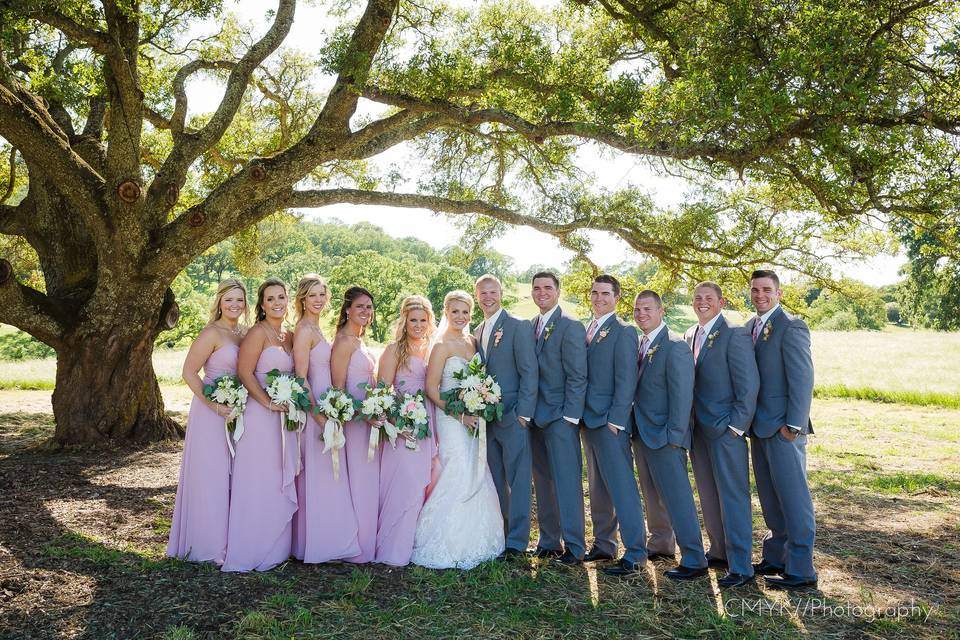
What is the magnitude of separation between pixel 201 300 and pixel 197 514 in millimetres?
53599

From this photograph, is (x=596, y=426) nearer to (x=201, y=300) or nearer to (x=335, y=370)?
(x=335, y=370)

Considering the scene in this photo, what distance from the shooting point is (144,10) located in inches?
412

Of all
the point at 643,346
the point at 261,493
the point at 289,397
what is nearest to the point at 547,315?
the point at 643,346

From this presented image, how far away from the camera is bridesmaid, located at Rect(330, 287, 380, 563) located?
6035 millimetres

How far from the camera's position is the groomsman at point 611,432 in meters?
5.90

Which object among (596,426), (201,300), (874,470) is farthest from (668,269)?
(201,300)

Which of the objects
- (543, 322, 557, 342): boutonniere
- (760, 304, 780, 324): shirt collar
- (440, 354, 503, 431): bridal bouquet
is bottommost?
(440, 354, 503, 431): bridal bouquet

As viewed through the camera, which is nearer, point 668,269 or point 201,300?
point 668,269

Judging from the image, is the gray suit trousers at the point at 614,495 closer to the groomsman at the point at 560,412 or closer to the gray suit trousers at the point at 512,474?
the groomsman at the point at 560,412

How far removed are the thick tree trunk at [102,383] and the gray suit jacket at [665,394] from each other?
7761 mm

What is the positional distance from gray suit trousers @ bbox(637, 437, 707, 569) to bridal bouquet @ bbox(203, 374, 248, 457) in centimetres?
350

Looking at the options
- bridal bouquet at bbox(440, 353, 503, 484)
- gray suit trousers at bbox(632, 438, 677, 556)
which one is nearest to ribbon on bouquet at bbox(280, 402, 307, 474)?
bridal bouquet at bbox(440, 353, 503, 484)

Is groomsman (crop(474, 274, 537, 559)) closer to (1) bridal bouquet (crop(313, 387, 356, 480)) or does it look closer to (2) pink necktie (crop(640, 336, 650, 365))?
(2) pink necktie (crop(640, 336, 650, 365))

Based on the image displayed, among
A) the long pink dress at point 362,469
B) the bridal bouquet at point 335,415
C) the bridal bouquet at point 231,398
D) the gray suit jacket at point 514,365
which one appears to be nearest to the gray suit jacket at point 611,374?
the gray suit jacket at point 514,365
